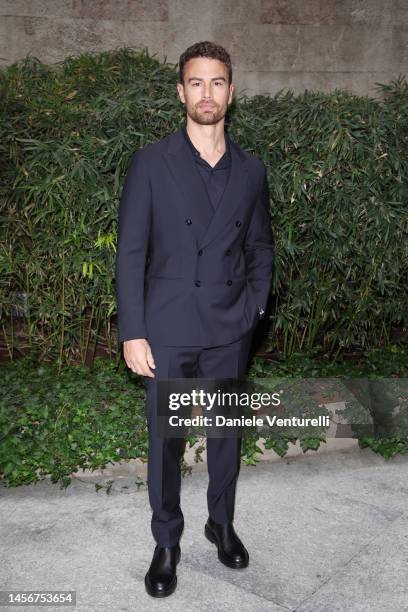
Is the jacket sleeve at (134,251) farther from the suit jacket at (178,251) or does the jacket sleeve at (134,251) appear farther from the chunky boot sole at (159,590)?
the chunky boot sole at (159,590)

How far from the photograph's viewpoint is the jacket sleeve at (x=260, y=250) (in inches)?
→ 107

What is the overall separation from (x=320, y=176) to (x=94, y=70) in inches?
62.8

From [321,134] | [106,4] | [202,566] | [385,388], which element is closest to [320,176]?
[321,134]

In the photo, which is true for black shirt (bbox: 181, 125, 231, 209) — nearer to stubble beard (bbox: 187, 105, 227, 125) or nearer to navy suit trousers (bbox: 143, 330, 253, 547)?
stubble beard (bbox: 187, 105, 227, 125)

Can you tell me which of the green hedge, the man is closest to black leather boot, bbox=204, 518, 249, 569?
the man

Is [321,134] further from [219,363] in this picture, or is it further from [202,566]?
[202,566]

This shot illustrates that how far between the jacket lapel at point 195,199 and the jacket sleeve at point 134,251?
12cm

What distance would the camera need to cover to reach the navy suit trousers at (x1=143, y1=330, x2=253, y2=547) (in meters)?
→ 2.48

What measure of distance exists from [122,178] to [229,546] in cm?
197

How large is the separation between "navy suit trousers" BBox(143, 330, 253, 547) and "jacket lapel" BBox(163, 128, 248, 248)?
42 centimetres

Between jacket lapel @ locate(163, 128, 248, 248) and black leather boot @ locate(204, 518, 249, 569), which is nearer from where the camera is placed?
jacket lapel @ locate(163, 128, 248, 248)
